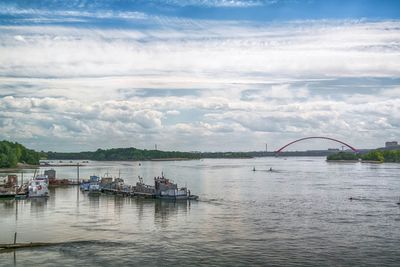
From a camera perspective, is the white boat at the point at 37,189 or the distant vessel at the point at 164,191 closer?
the distant vessel at the point at 164,191

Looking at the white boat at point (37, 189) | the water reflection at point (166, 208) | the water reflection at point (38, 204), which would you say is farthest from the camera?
the white boat at point (37, 189)

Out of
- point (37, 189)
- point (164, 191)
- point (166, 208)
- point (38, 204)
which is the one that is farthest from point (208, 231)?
point (37, 189)

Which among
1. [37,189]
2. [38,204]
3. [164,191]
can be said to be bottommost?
[38,204]

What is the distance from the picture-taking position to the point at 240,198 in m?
76.9

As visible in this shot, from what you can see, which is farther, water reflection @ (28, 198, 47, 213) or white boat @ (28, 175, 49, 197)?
white boat @ (28, 175, 49, 197)

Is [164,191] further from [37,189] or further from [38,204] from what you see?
[37,189]

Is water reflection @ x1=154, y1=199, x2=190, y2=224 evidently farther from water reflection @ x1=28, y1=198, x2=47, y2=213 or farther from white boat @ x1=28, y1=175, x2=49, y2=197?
white boat @ x1=28, y1=175, x2=49, y2=197

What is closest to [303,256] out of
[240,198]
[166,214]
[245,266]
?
[245,266]

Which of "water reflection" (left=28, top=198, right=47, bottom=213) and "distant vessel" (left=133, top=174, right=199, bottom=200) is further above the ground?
"distant vessel" (left=133, top=174, right=199, bottom=200)

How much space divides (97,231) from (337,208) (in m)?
32.4

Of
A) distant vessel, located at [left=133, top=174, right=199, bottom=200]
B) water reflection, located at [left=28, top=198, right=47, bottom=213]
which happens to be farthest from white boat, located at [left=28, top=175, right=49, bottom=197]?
distant vessel, located at [left=133, top=174, right=199, bottom=200]

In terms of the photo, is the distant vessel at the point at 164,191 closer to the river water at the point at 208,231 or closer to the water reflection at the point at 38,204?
the river water at the point at 208,231

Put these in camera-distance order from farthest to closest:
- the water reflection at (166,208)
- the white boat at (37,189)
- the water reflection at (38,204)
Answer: the white boat at (37,189) → the water reflection at (38,204) → the water reflection at (166,208)

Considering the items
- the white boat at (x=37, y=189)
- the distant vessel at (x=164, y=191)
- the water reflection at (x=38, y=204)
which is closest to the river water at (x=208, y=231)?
the water reflection at (x=38, y=204)
